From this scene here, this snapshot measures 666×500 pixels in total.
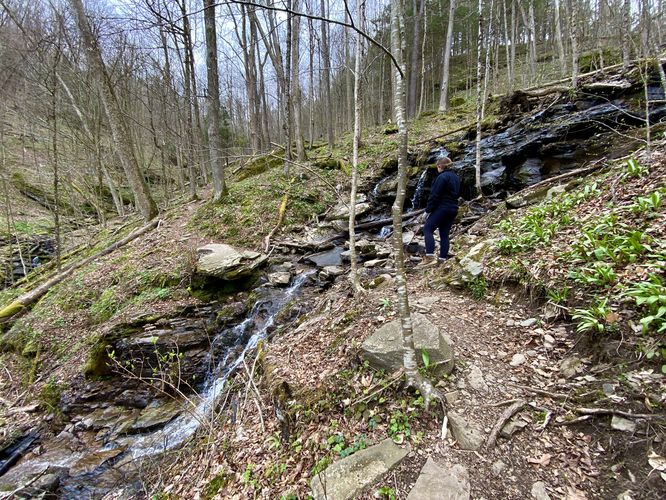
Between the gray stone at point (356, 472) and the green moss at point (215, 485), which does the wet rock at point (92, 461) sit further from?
the gray stone at point (356, 472)

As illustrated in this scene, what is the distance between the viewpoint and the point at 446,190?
5.49 metres

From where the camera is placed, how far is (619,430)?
207cm

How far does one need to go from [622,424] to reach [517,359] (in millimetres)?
934

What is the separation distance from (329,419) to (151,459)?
299cm

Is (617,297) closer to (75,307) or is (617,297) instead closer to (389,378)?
(389,378)

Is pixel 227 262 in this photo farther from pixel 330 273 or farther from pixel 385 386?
pixel 385 386

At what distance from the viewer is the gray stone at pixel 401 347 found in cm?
301

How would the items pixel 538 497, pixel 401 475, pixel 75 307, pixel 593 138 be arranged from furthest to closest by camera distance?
pixel 593 138
pixel 75 307
pixel 401 475
pixel 538 497

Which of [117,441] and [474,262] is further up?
[474,262]

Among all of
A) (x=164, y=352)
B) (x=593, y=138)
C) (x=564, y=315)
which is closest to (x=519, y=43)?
(x=593, y=138)

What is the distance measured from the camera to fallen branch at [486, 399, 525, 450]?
2.31 metres

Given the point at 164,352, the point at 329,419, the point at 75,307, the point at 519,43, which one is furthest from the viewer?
the point at 519,43

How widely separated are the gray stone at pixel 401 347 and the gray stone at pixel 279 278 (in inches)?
164

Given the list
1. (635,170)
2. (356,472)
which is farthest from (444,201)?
(356,472)
